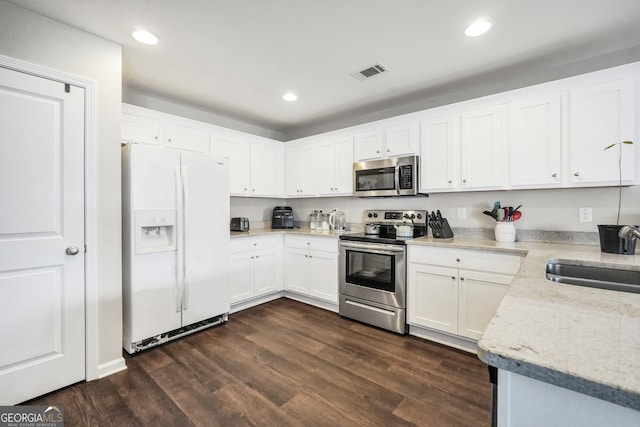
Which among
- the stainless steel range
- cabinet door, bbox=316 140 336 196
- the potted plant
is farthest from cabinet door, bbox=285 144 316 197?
the potted plant

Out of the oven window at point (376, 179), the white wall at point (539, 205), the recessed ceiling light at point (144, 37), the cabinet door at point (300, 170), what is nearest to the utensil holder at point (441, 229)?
the white wall at point (539, 205)

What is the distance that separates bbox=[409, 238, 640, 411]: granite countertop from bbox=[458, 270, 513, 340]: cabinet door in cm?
125

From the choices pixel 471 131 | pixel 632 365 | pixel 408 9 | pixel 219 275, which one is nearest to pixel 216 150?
pixel 219 275

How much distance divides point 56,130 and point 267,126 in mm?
2736

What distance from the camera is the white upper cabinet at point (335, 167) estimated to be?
3492 millimetres

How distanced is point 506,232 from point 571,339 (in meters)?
2.12

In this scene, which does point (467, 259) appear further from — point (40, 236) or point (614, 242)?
point (40, 236)

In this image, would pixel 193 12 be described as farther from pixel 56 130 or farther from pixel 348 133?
pixel 348 133

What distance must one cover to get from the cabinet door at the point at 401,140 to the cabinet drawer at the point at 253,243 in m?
1.77

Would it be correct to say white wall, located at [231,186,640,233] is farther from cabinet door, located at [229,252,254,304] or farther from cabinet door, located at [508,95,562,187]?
cabinet door, located at [229,252,254,304]

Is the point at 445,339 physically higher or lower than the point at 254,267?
lower

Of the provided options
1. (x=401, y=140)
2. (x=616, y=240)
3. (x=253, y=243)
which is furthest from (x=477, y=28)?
(x=253, y=243)

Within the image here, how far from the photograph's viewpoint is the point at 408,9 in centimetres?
177

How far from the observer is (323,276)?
10.9 ft
